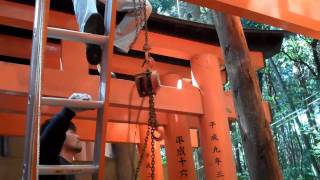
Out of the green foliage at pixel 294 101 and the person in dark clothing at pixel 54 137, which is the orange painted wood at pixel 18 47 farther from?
the green foliage at pixel 294 101

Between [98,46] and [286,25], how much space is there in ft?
7.53

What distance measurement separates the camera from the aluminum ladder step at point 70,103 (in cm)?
216

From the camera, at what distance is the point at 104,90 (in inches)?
96.5

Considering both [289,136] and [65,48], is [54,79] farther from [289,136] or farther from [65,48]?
[289,136]

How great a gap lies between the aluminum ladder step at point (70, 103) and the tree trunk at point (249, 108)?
2188 millimetres

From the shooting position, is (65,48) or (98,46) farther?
(65,48)

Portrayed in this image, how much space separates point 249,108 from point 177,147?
7.39 ft

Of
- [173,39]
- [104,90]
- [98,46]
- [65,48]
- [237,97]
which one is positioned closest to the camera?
[104,90]

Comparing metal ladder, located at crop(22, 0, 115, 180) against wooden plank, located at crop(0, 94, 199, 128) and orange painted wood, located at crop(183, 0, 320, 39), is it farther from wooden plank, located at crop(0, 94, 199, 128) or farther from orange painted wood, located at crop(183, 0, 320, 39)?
wooden plank, located at crop(0, 94, 199, 128)

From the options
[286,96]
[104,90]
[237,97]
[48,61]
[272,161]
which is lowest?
[272,161]

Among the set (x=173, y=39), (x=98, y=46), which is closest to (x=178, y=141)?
(x=173, y=39)

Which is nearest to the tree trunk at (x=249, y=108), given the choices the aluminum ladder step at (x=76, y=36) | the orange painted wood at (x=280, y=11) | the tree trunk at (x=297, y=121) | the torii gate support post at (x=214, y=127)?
Answer: the orange painted wood at (x=280, y=11)

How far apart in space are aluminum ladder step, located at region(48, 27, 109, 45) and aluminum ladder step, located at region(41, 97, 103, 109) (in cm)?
40

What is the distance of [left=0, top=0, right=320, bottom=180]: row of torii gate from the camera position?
407cm
